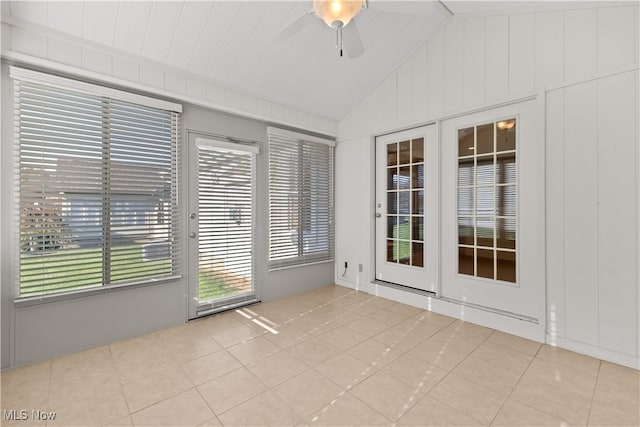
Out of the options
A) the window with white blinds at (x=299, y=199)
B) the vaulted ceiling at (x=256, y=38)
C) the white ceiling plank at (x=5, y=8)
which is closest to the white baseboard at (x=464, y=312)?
the window with white blinds at (x=299, y=199)

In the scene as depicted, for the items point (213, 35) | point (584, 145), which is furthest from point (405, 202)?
point (213, 35)

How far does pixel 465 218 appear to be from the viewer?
121 inches

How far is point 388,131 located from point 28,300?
3798 millimetres

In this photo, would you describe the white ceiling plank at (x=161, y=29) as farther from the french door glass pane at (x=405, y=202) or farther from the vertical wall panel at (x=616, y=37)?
the vertical wall panel at (x=616, y=37)

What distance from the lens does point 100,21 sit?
218 cm

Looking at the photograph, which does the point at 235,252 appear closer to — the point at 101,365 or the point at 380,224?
the point at 101,365

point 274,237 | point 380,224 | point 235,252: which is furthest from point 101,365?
point 380,224

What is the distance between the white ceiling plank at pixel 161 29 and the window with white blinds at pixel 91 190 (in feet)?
1.55

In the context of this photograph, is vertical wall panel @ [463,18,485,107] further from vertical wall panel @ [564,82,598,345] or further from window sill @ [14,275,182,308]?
window sill @ [14,275,182,308]

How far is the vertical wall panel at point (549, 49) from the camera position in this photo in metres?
2.40

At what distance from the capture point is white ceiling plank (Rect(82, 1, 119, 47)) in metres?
2.10

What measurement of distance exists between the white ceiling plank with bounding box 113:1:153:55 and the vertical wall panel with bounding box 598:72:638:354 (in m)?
3.54
